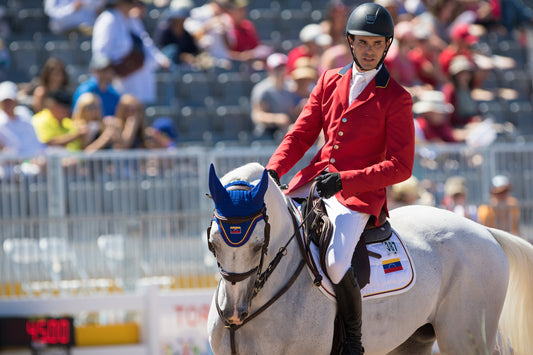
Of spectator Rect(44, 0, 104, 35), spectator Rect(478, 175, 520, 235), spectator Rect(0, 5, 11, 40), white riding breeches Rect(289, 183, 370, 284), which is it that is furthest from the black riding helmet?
spectator Rect(0, 5, 11, 40)

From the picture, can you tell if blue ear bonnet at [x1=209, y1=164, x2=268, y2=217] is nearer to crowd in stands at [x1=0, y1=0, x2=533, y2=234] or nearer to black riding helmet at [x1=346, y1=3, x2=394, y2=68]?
black riding helmet at [x1=346, y1=3, x2=394, y2=68]

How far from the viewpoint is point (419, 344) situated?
21.1 feet

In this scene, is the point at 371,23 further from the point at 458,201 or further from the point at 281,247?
the point at 458,201

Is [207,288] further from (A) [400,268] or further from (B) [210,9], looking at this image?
(B) [210,9]

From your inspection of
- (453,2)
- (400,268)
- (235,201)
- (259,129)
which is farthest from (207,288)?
(453,2)

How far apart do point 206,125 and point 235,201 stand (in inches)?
313

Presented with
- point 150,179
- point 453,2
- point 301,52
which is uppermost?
point 453,2

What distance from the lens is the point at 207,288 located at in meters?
9.57

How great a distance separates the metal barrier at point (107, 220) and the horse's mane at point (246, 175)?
441cm

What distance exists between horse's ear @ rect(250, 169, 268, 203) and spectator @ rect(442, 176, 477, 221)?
5.46 meters

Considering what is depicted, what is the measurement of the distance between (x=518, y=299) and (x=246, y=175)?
2.66 metres

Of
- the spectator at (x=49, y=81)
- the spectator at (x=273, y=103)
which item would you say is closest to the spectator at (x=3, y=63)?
the spectator at (x=49, y=81)

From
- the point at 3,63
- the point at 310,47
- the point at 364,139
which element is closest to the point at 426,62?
the point at 310,47

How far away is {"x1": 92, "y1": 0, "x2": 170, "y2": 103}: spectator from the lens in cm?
1232
